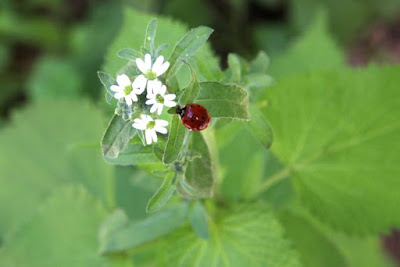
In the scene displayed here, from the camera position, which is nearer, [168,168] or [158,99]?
[158,99]

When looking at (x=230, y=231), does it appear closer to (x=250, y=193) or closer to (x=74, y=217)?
(x=250, y=193)

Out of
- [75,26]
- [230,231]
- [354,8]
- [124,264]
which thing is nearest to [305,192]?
[230,231]

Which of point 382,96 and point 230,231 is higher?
point 382,96

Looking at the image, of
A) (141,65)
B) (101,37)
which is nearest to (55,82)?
(101,37)

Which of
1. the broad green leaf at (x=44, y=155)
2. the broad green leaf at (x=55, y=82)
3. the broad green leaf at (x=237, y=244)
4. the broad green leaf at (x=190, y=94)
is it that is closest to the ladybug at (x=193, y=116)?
the broad green leaf at (x=190, y=94)

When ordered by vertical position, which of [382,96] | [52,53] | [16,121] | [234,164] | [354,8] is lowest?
[382,96]

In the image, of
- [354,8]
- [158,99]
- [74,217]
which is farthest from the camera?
[354,8]

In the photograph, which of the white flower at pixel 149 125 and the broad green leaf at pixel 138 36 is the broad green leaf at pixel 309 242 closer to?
the broad green leaf at pixel 138 36
